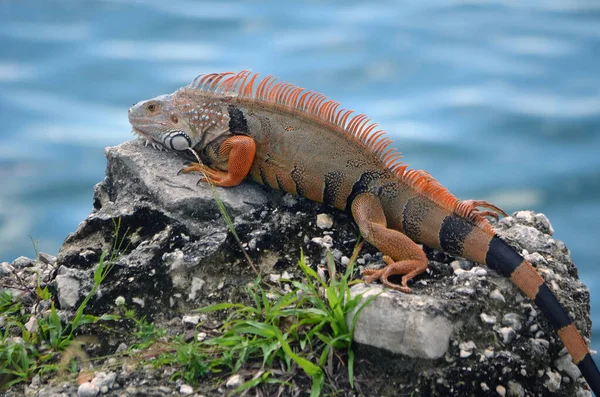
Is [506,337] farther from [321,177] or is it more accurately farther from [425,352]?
[321,177]

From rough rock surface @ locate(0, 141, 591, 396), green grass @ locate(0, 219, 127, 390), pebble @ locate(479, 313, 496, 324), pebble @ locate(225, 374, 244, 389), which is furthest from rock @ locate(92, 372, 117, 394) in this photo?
pebble @ locate(479, 313, 496, 324)

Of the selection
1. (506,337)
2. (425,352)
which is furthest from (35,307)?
(506,337)

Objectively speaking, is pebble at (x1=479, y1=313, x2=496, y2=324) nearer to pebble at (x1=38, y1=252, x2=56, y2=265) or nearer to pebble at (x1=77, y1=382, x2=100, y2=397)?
pebble at (x1=77, y1=382, x2=100, y2=397)

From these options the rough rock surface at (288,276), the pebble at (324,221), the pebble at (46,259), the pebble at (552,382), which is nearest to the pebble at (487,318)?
the rough rock surface at (288,276)

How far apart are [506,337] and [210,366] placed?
149 centimetres

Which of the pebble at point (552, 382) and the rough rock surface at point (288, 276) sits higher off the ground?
the rough rock surface at point (288, 276)

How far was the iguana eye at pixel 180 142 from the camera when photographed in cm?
466

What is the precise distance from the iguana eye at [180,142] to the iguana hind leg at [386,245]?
3.87ft

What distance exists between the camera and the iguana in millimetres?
3934

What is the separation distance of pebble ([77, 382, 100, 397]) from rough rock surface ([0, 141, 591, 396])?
0.01 meters

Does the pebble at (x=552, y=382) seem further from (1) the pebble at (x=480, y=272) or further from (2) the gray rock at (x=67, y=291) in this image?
(2) the gray rock at (x=67, y=291)

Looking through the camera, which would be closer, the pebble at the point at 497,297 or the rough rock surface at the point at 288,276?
the rough rock surface at the point at 288,276

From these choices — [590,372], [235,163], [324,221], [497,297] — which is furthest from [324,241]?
[590,372]

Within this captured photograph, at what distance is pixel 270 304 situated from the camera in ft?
12.6
